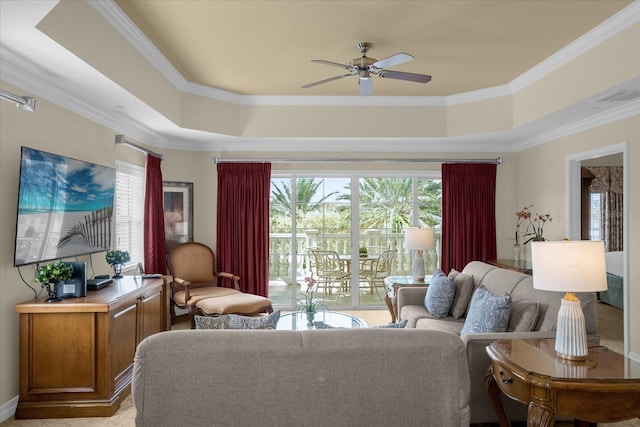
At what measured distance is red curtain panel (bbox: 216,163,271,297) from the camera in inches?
239

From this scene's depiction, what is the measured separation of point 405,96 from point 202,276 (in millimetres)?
3397

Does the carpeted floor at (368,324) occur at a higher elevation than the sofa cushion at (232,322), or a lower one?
lower

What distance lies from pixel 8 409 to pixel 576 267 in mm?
3536

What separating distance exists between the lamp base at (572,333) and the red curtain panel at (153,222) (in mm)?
4349

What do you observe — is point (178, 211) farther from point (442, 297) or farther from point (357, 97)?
point (442, 297)

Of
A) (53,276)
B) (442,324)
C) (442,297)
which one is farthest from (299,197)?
(53,276)

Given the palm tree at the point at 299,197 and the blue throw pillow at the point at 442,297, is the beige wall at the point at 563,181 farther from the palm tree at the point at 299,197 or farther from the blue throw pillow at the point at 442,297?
the palm tree at the point at 299,197

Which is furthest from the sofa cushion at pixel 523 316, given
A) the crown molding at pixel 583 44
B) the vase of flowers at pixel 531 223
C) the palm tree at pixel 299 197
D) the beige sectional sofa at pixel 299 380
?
the palm tree at pixel 299 197

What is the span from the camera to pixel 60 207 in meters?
3.44

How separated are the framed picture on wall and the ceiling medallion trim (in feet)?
4.48

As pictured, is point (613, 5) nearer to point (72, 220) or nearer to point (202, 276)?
point (72, 220)

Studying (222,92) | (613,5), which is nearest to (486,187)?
(613,5)

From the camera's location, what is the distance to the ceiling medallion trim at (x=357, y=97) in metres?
3.32

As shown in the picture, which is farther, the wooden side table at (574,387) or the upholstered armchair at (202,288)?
the upholstered armchair at (202,288)
